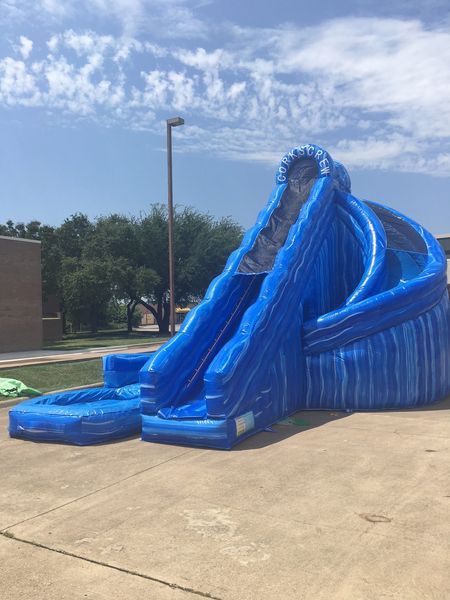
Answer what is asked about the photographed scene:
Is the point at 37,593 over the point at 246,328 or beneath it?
beneath

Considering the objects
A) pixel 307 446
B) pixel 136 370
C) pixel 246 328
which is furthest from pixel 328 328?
pixel 136 370

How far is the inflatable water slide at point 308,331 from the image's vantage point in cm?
719

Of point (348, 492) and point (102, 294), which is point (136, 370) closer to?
point (348, 492)

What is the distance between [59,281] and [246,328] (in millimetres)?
28198

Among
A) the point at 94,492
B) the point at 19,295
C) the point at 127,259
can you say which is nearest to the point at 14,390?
the point at 94,492

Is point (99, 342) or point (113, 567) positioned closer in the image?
point (113, 567)

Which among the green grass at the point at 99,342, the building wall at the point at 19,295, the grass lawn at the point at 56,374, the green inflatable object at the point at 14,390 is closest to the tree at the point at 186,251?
the green grass at the point at 99,342

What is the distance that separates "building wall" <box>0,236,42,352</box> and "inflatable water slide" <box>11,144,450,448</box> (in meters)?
14.4

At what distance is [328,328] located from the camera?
8734mm

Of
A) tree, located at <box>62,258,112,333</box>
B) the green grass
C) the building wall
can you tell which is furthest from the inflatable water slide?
tree, located at <box>62,258,112,333</box>

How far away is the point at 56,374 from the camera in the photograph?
14.8 m

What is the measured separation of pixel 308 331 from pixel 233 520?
4.70 meters

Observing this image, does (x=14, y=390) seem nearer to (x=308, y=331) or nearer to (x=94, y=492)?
(x=308, y=331)

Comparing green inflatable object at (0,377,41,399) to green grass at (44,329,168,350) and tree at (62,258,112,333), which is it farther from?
tree at (62,258,112,333)
